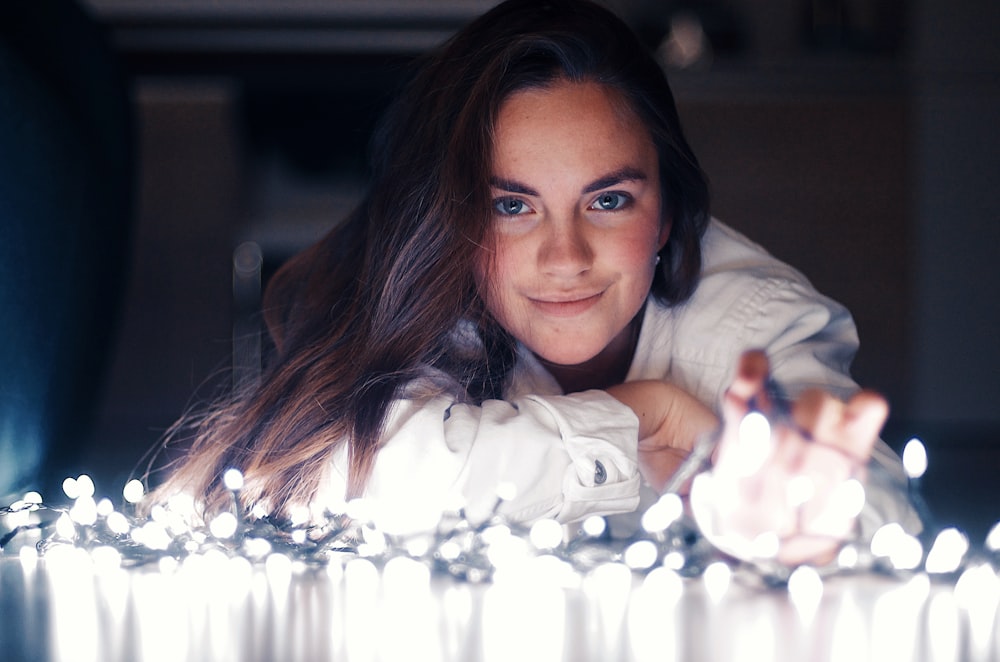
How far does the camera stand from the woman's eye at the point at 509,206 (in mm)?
1002

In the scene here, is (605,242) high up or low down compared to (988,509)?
up

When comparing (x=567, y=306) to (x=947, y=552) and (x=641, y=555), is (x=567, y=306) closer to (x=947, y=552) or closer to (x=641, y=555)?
(x=641, y=555)

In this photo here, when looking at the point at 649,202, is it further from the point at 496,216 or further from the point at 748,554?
the point at 748,554

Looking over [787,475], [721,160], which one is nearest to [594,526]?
[787,475]

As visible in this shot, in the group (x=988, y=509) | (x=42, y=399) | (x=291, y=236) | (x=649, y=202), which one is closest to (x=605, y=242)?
(x=649, y=202)

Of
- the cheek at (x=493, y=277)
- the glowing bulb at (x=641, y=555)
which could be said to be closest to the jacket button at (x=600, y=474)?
the glowing bulb at (x=641, y=555)

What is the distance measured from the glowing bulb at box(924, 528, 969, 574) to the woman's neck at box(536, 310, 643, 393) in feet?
1.43

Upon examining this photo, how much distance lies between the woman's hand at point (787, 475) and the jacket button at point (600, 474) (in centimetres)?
14

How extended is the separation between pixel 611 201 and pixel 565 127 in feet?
0.28

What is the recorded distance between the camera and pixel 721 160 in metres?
2.73

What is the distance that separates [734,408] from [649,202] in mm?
347

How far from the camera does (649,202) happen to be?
1045 millimetres

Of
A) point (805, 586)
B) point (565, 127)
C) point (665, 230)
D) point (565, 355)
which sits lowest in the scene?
point (805, 586)

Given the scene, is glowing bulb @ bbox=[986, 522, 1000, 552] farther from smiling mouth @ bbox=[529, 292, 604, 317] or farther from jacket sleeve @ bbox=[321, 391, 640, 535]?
smiling mouth @ bbox=[529, 292, 604, 317]
